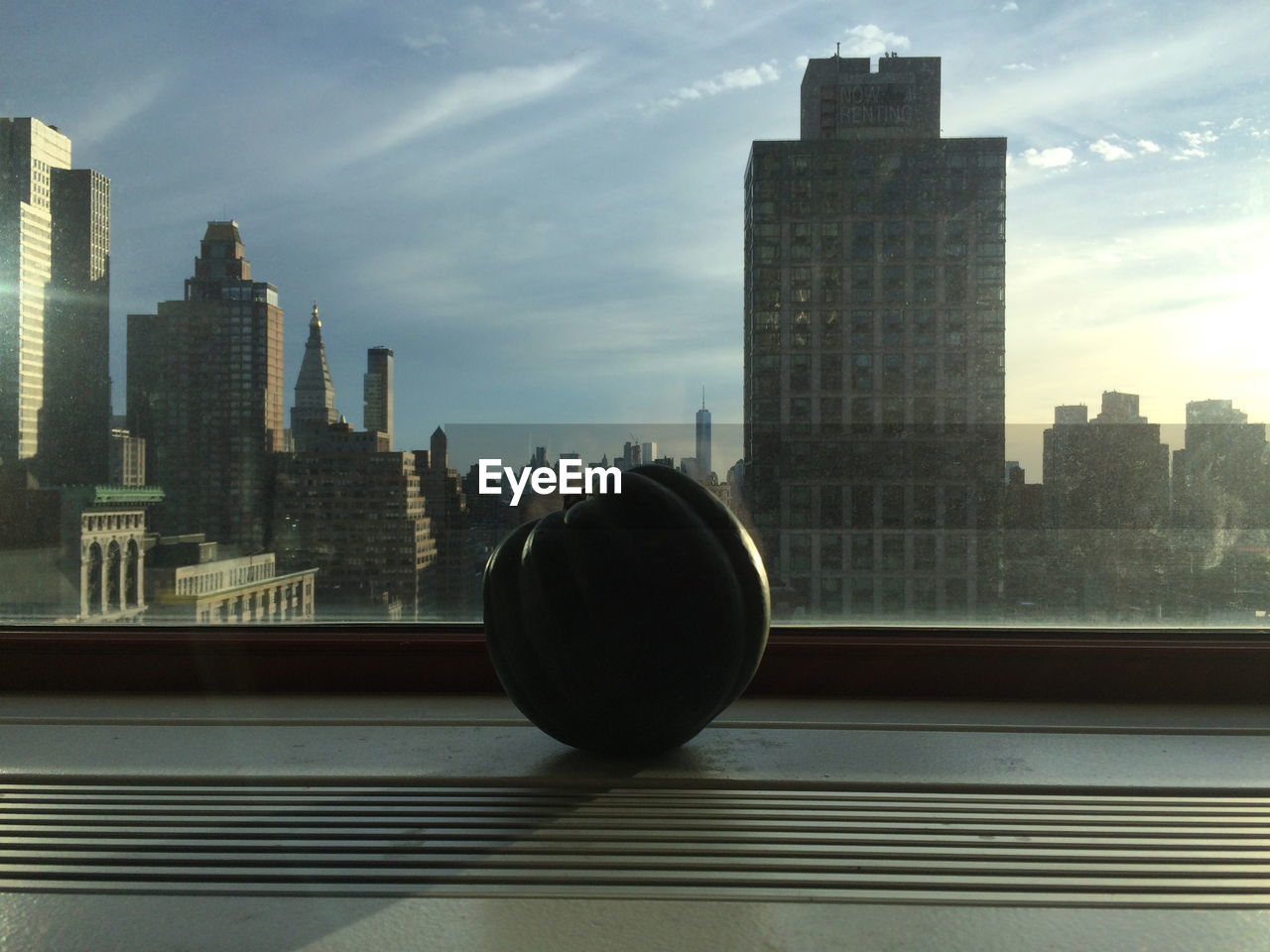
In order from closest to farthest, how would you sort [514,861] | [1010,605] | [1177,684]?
1. [514,861]
2. [1177,684]
3. [1010,605]

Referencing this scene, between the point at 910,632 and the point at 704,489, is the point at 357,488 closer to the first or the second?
the point at 704,489

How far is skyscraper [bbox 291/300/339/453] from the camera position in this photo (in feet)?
4.83

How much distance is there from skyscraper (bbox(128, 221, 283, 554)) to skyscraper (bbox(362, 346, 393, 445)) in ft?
0.52

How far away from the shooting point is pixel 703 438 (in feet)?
4.78

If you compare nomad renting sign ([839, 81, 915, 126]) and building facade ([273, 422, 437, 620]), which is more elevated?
nomad renting sign ([839, 81, 915, 126])

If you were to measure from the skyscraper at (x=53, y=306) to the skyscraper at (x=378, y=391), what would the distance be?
49cm

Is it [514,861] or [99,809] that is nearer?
[514,861]

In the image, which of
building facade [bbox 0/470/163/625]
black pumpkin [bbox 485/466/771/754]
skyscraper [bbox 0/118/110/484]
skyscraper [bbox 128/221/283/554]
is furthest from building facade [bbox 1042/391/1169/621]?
skyscraper [bbox 0/118/110/484]

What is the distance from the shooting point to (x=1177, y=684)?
4.43 ft

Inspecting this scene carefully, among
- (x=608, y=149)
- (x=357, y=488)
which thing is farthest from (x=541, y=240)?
(x=357, y=488)

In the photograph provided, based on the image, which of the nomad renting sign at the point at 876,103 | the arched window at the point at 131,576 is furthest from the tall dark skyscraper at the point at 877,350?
the arched window at the point at 131,576

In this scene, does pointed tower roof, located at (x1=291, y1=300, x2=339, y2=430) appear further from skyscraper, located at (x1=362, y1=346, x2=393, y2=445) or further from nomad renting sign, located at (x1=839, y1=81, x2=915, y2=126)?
nomad renting sign, located at (x1=839, y1=81, x2=915, y2=126)

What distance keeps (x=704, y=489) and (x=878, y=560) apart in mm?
591

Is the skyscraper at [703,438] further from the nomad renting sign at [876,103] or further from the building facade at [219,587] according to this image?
the building facade at [219,587]
